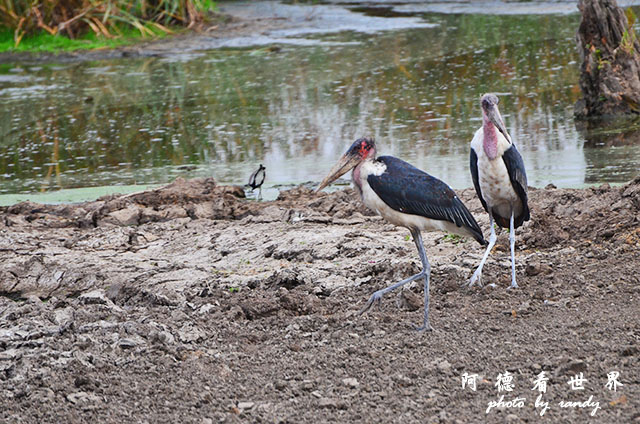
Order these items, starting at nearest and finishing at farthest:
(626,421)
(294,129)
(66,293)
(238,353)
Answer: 1. (626,421)
2. (238,353)
3. (66,293)
4. (294,129)

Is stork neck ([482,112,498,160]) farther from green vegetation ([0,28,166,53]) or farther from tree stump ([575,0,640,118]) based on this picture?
green vegetation ([0,28,166,53])

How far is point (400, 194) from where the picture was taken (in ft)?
15.0

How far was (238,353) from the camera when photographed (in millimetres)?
4363

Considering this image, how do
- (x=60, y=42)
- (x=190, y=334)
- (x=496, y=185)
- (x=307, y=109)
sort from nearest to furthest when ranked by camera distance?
(x=190, y=334) → (x=496, y=185) → (x=307, y=109) → (x=60, y=42)

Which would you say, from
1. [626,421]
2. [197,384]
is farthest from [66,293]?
[626,421]

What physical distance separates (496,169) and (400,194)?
81cm

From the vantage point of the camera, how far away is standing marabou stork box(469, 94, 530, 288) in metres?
5.01

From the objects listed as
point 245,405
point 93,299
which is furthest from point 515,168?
point 93,299

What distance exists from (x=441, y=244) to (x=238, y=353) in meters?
1.95

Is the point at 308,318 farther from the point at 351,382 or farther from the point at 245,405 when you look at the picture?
the point at 245,405

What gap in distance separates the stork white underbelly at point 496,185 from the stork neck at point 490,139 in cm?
4

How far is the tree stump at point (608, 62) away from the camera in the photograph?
9258mm

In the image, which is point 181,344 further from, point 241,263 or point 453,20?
point 453,20

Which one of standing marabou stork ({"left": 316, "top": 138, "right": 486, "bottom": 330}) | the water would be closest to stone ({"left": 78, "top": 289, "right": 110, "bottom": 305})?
standing marabou stork ({"left": 316, "top": 138, "right": 486, "bottom": 330})
